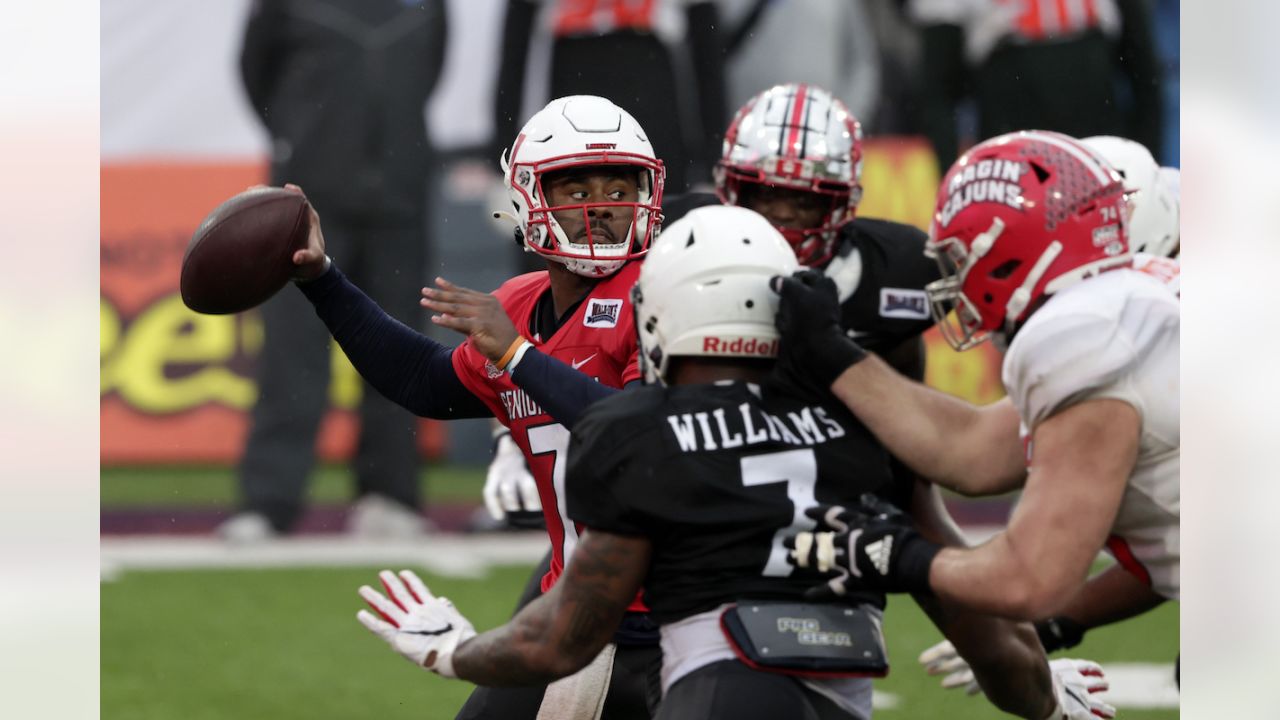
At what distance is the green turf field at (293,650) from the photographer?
160 inches

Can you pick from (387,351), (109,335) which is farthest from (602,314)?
(109,335)

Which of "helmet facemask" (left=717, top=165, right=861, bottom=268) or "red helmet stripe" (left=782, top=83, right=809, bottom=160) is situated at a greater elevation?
"red helmet stripe" (left=782, top=83, right=809, bottom=160)

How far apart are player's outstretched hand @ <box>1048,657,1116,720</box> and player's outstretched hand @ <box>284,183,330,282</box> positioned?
1.42 metres

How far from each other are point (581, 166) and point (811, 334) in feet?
2.48

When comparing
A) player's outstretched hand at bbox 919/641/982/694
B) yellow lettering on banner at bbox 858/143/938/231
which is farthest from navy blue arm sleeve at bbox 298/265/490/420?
yellow lettering on banner at bbox 858/143/938/231

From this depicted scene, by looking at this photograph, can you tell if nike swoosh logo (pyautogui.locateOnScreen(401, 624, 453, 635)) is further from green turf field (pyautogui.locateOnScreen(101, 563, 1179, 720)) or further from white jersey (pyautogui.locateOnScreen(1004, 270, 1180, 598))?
green turf field (pyautogui.locateOnScreen(101, 563, 1179, 720))

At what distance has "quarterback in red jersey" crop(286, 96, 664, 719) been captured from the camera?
2.65 m

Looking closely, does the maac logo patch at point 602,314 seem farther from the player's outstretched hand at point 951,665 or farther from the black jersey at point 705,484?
the player's outstretched hand at point 951,665

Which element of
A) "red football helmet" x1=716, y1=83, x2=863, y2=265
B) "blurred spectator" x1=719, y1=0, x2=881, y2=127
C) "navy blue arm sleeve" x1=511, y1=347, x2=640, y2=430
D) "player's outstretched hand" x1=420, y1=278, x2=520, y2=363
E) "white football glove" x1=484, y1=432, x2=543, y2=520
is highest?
"blurred spectator" x1=719, y1=0, x2=881, y2=127

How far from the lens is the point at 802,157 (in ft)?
9.61

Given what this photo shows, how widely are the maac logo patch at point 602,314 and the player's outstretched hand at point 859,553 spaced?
71 centimetres

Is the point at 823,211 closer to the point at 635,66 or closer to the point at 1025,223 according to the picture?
the point at 1025,223

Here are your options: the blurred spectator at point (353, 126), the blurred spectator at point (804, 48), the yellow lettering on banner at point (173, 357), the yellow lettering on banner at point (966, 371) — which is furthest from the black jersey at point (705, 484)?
the yellow lettering on banner at point (173, 357)
